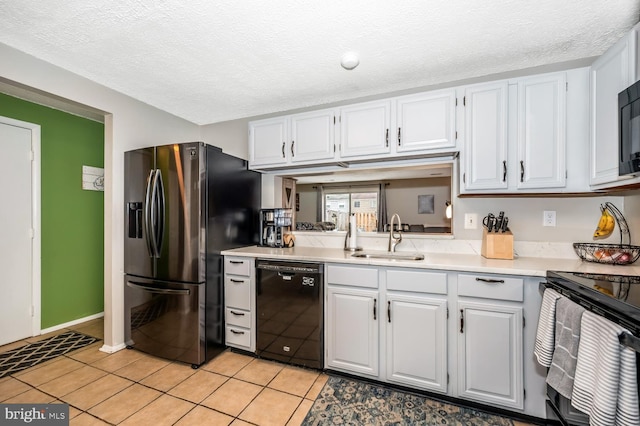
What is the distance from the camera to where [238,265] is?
2.49m

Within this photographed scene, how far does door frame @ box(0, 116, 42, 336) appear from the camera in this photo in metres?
2.83

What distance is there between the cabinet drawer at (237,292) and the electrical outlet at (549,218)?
244cm

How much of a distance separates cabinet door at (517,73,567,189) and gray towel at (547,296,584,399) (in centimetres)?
93

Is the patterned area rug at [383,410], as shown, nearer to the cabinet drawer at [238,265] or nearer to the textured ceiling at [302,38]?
the cabinet drawer at [238,265]

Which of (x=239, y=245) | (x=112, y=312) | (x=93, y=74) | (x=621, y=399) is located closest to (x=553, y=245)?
(x=621, y=399)

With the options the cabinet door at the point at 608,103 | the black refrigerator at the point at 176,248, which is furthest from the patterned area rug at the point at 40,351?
the cabinet door at the point at 608,103

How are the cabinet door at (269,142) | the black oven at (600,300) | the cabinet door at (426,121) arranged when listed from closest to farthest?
the black oven at (600,300)
the cabinet door at (426,121)
the cabinet door at (269,142)

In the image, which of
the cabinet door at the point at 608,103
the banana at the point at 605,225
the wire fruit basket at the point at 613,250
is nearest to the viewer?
the cabinet door at the point at 608,103

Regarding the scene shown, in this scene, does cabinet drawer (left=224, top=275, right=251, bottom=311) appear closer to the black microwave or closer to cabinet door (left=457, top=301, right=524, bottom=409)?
cabinet door (left=457, top=301, right=524, bottom=409)

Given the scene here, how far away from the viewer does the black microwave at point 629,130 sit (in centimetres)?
137

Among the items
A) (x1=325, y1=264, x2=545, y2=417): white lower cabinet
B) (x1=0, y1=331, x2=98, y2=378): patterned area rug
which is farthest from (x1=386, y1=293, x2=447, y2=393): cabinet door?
(x1=0, y1=331, x2=98, y2=378): patterned area rug

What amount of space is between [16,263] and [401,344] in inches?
144

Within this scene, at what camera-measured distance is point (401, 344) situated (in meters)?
1.94

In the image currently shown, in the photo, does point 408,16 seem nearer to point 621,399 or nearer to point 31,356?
point 621,399
